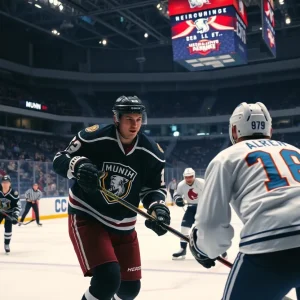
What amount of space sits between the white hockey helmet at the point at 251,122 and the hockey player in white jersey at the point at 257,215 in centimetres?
7

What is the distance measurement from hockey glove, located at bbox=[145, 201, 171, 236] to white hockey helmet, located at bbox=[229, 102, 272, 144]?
0.98 meters

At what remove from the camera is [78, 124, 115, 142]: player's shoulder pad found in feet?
8.75

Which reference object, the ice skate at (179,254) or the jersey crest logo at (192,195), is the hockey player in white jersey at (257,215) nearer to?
the ice skate at (179,254)

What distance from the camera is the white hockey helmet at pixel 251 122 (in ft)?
5.91

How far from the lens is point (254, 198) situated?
161 centimetres

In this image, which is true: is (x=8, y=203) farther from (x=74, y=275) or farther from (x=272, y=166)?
(x=272, y=166)

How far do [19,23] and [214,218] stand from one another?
79.9ft

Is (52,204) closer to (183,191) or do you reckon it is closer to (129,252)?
(183,191)

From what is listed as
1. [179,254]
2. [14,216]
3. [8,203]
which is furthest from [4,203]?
[179,254]

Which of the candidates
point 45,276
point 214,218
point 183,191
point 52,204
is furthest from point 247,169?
point 52,204

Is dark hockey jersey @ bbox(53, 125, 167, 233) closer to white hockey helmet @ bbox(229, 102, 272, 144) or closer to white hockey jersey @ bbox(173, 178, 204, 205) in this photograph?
white hockey helmet @ bbox(229, 102, 272, 144)

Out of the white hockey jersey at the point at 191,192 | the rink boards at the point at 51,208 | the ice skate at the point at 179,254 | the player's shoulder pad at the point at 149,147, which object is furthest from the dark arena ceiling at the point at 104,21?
the player's shoulder pad at the point at 149,147

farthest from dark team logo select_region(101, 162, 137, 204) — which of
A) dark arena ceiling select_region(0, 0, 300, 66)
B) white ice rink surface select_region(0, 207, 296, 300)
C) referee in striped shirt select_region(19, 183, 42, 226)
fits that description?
dark arena ceiling select_region(0, 0, 300, 66)

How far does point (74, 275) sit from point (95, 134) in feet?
8.89
